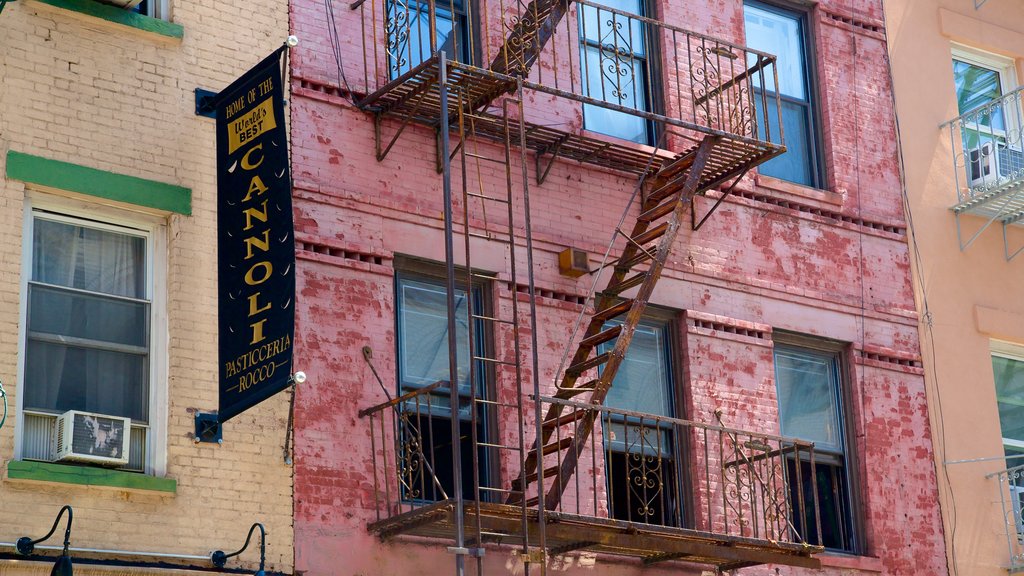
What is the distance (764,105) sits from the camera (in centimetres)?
1506

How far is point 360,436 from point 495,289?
1.93 metres

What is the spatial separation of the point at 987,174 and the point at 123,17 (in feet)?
29.1

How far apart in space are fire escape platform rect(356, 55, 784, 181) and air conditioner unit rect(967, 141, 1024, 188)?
3235 millimetres

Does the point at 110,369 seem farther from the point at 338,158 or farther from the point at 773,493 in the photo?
the point at 773,493

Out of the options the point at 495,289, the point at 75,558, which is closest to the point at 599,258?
the point at 495,289

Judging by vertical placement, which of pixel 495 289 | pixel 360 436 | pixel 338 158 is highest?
pixel 338 158

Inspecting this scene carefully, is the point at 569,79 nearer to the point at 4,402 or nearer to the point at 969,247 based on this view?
the point at 969,247

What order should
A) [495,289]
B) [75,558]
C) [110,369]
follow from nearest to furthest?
1. [75,558]
2. [110,369]
3. [495,289]

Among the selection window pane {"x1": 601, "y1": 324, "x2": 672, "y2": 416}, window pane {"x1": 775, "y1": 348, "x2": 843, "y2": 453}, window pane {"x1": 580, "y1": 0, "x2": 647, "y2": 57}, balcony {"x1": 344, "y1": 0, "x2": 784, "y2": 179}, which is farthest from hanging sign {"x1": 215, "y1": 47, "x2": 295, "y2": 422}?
window pane {"x1": 775, "y1": 348, "x2": 843, "y2": 453}

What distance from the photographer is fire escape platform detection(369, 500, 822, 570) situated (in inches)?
483

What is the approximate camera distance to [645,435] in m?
14.7

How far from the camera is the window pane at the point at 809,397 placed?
15734 millimetres

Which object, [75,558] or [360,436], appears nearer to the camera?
[75,558]

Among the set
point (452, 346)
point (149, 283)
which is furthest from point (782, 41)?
point (149, 283)
